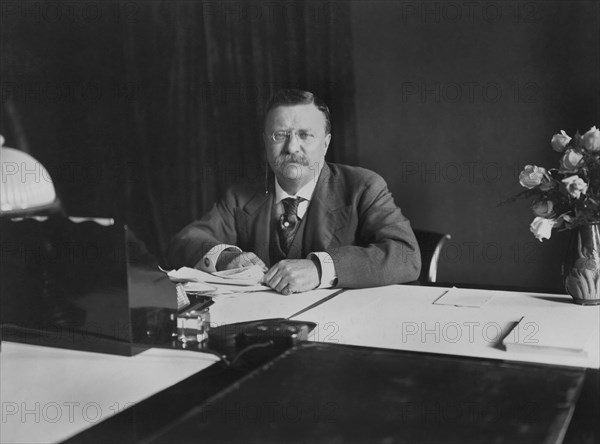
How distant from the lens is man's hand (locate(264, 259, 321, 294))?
1.95 m

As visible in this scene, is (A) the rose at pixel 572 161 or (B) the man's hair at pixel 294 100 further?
(B) the man's hair at pixel 294 100

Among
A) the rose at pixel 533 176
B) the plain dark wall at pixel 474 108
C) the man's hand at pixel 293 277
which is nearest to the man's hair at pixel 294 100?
the plain dark wall at pixel 474 108

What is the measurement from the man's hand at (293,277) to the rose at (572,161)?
2.37 feet

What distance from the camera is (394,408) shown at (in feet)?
3.04

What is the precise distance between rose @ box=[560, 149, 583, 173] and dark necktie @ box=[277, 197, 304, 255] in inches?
46.8

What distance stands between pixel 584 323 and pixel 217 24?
2.93m

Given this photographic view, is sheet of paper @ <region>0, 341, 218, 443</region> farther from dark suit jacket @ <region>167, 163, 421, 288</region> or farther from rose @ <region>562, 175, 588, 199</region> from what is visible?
dark suit jacket @ <region>167, 163, 421, 288</region>

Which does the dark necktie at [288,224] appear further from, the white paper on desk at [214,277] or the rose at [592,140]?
the rose at [592,140]

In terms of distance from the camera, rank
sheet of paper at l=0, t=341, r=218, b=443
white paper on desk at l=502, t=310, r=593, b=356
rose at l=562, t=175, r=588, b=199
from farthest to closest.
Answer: rose at l=562, t=175, r=588, b=199, white paper on desk at l=502, t=310, r=593, b=356, sheet of paper at l=0, t=341, r=218, b=443

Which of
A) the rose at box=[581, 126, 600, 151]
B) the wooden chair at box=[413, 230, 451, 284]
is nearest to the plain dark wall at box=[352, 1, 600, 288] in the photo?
the wooden chair at box=[413, 230, 451, 284]

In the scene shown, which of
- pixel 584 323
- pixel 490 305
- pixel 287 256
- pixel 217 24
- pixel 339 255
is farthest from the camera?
pixel 217 24

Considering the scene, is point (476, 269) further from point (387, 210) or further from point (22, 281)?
point (22, 281)

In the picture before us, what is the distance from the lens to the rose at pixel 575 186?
1.62 metres

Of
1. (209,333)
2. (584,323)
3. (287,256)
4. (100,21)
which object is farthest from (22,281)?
(100,21)
